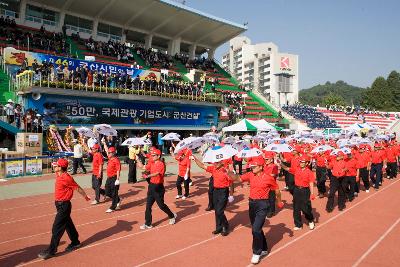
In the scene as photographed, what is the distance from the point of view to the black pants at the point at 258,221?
719 centimetres

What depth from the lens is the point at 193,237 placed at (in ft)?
28.8

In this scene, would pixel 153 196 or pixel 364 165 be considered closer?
pixel 153 196

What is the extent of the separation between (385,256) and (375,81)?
92639 millimetres

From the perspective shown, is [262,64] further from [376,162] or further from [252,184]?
[252,184]

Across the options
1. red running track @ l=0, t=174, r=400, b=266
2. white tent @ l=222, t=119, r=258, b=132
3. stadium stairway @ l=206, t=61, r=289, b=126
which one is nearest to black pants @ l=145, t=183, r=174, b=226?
red running track @ l=0, t=174, r=400, b=266

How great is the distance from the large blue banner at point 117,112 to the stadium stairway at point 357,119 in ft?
77.8

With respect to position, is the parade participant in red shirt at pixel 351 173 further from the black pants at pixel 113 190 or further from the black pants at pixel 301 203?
the black pants at pixel 113 190

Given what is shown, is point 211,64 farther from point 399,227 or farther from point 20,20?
point 399,227

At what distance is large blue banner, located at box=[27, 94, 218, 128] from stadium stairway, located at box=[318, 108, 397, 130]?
23.7 m

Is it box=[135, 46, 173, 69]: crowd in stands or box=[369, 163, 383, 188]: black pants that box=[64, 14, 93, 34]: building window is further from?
box=[369, 163, 383, 188]: black pants

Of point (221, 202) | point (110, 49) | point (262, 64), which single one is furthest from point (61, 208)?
point (262, 64)

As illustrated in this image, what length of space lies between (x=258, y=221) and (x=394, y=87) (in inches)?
3820

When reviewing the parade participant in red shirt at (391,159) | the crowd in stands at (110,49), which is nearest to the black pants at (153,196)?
the parade participant in red shirt at (391,159)

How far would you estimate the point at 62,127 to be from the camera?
23.8 metres
